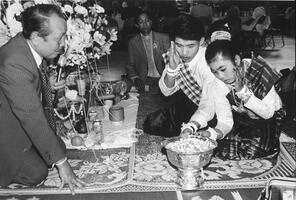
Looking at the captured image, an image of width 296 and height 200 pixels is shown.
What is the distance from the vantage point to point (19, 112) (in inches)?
88.2

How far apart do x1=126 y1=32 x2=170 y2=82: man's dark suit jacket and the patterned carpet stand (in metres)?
2.00

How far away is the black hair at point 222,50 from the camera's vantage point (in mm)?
2475

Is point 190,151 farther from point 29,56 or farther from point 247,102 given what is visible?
point 29,56

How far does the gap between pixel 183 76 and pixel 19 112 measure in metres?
1.56

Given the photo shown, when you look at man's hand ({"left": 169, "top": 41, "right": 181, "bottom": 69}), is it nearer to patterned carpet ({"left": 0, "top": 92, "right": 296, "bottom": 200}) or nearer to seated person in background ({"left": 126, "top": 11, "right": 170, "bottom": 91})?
patterned carpet ({"left": 0, "top": 92, "right": 296, "bottom": 200})

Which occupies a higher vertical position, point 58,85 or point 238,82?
point 238,82

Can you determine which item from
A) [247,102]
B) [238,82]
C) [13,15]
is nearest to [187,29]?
[238,82]

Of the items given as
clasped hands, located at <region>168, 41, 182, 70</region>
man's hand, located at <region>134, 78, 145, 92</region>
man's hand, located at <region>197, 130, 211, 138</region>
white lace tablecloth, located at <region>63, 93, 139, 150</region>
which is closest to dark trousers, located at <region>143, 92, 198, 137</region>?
white lace tablecloth, located at <region>63, 93, 139, 150</region>

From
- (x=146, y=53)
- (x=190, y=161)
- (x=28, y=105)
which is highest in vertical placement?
(x=146, y=53)

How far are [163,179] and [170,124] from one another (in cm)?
93

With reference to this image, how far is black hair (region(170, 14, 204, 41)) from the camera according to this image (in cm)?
289

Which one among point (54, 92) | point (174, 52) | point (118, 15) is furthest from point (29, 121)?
point (118, 15)

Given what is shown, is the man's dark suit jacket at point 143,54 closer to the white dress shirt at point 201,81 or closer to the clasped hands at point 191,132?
the white dress shirt at point 201,81

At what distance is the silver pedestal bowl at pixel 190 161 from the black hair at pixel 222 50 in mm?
600
